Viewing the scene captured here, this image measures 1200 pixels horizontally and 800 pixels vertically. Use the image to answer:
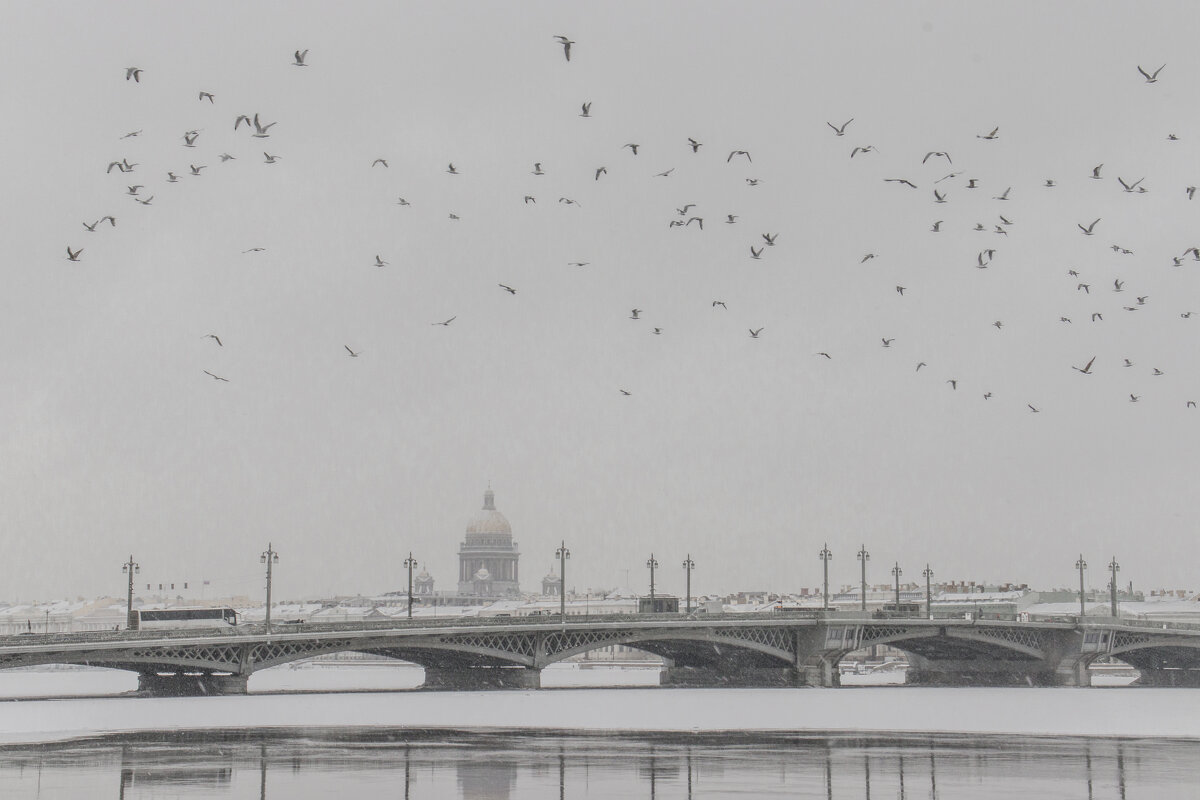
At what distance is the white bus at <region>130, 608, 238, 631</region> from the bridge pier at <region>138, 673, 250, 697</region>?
7.31 m

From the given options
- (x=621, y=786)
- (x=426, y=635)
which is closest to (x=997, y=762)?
(x=621, y=786)

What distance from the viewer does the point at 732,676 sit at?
110000 mm

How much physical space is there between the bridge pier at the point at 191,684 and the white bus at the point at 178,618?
7.31 metres

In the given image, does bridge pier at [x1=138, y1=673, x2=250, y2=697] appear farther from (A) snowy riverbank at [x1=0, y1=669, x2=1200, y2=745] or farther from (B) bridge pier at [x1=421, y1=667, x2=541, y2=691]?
(B) bridge pier at [x1=421, y1=667, x2=541, y2=691]

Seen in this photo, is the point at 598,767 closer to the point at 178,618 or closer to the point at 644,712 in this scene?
the point at 644,712

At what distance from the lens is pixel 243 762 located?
119 ft

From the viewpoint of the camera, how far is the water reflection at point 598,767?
29531mm

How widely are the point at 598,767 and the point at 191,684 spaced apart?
5841 centimetres

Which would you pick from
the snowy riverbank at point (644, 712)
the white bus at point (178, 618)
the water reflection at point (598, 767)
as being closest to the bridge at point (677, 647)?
the snowy riverbank at point (644, 712)

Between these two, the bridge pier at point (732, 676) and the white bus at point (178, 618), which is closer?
the white bus at point (178, 618)

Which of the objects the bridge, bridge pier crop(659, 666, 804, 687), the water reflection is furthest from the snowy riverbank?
the water reflection

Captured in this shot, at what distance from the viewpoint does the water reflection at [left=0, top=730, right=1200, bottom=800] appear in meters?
29.5

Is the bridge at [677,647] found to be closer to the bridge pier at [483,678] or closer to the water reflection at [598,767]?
the bridge pier at [483,678]

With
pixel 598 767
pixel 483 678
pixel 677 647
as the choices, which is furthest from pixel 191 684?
pixel 598 767
